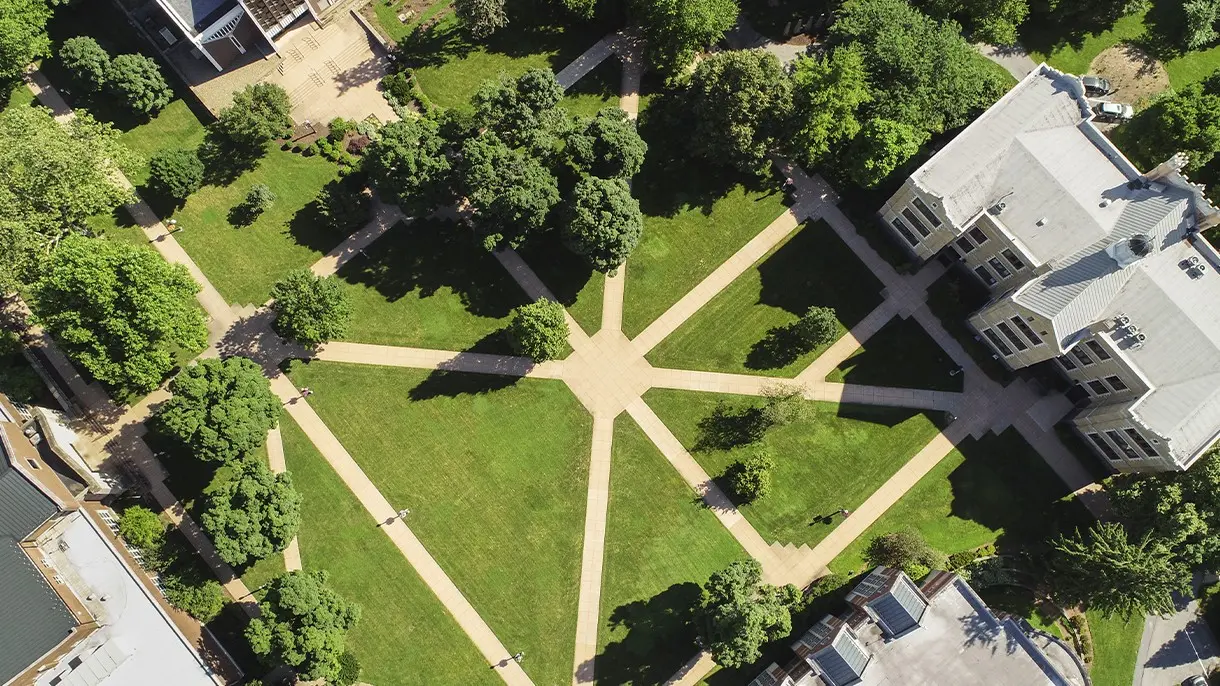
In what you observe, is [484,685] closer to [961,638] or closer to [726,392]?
[726,392]

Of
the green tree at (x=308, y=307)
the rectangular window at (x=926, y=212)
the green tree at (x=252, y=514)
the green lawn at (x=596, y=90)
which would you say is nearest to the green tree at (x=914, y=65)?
the rectangular window at (x=926, y=212)

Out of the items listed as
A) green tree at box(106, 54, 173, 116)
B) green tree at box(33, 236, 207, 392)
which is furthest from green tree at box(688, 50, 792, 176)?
green tree at box(106, 54, 173, 116)

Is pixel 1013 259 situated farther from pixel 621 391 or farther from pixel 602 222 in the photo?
pixel 621 391

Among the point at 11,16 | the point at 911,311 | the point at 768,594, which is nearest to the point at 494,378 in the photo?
the point at 768,594

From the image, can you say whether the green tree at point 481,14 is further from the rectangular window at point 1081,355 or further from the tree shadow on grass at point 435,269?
the rectangular window at point 1081,355

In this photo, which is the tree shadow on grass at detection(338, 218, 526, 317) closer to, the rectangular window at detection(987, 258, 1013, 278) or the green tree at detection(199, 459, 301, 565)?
the green tree at detection(199, 459, 301, 565)

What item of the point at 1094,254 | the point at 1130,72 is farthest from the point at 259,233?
the point at 1130,72
